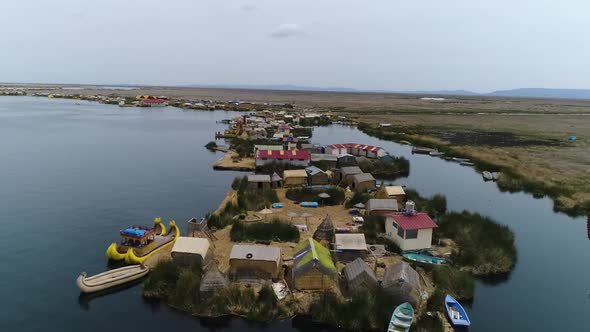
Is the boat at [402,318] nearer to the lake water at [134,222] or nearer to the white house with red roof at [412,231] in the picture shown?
the lake water at [134,222]

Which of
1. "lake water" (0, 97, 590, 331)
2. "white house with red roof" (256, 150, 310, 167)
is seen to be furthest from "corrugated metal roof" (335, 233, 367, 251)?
"white house with red roof" (256, 150, 310, 167)

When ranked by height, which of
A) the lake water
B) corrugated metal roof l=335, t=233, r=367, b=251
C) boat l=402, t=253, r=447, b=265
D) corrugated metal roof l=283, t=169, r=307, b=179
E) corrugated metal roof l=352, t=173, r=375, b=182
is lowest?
the lake water

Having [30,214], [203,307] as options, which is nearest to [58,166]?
[30,214]

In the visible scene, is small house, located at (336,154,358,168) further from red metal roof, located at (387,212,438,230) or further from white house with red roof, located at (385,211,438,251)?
white house with red roof, located at (385,211,438,251)

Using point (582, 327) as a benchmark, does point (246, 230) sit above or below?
above

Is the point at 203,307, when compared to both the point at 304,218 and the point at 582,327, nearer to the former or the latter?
the point at 304,218

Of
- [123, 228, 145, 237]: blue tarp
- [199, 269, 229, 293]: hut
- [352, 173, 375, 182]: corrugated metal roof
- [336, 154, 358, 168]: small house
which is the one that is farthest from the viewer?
[336, 154, 358, 168]: small house

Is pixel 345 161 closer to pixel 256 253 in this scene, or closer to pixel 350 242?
pixel 350 242
